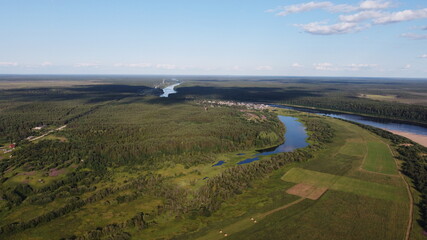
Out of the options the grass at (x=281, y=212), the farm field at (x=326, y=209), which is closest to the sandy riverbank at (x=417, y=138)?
the farm field at (x=326, y=209)

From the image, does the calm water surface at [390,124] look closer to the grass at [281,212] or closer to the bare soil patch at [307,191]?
the grass at [281,212]

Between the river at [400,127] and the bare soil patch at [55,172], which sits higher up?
the river at [400,127]

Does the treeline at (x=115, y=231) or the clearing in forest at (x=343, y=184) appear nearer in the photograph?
the treeline at (x=115, y=231)

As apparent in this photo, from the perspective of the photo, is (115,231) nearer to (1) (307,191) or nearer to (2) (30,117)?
(1) (307,191)

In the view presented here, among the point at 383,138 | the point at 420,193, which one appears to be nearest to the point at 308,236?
the point at 420,193

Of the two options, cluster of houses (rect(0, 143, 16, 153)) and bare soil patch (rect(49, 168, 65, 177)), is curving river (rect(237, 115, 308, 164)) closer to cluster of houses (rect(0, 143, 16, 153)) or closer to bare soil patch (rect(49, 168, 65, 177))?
bare soil patch (rect(49, 168, 65, 177))

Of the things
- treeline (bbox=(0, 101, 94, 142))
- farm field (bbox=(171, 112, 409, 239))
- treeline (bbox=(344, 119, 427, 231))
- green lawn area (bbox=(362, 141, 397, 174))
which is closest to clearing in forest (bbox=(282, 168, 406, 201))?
farm field (bbox=(171, 112, 409, 239))

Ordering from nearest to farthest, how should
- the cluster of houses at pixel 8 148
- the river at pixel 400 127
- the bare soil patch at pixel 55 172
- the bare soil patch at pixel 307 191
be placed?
the bare soil patch at pixel 307 191 < the bare soil patch at pixel 55 172 < the cluster of houses at pixel 8 148 < the river at pixel 400 127
